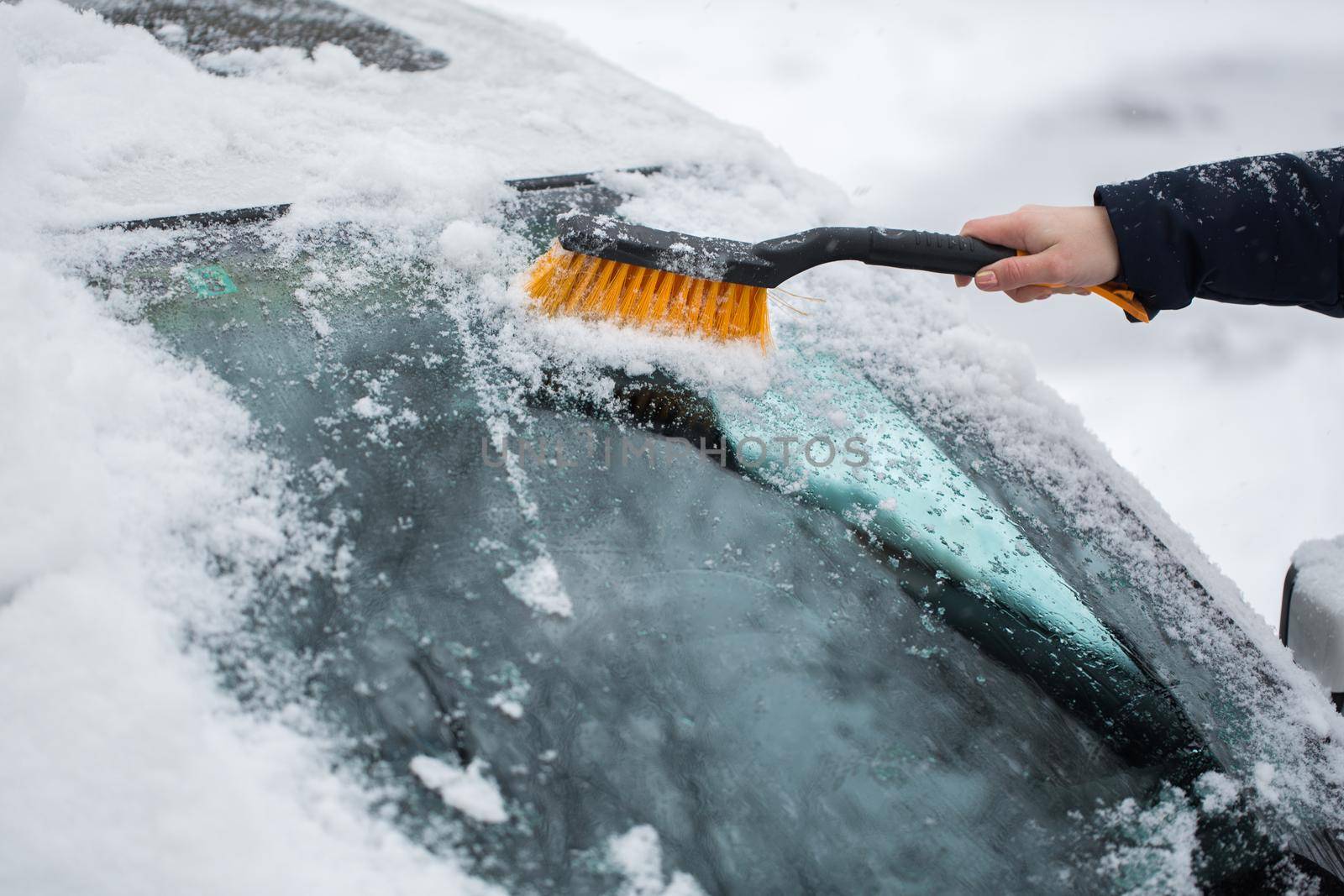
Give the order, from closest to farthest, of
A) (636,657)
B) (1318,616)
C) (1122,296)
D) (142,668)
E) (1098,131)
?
(142,668)
(636,657)
(1318,616)
(1122,296)
(1098,131)

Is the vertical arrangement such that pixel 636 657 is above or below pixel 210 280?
below

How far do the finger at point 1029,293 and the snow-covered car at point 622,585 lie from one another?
0.16 m

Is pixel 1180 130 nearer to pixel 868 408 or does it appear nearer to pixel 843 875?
pixel 868 408

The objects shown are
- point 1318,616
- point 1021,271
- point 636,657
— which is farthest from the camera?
point 1021,271

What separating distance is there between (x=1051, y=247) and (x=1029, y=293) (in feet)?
0.35

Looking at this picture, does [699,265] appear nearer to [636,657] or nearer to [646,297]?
[646,297]

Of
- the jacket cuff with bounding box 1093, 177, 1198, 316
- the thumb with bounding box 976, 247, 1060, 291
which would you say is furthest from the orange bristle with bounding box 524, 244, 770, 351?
the jacket cuff with bounding box 1093, 177, 1198, 316

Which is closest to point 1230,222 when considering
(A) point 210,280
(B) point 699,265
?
(B) point 699,265

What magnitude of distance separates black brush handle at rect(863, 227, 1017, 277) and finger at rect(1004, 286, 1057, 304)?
112mm

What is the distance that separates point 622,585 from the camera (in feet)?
2.90

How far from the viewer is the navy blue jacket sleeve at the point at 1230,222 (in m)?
1.34

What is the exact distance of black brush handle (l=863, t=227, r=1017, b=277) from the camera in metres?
1.26

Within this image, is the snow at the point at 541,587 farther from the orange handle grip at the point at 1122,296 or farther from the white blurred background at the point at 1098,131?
the white blurred background at the point at 1098,131

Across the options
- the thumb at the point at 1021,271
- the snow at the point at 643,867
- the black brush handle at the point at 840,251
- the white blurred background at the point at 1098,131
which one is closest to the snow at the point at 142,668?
the snow at the point at 643,867
